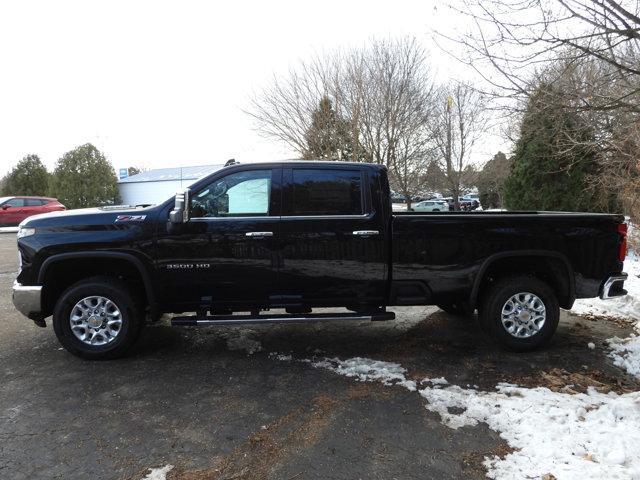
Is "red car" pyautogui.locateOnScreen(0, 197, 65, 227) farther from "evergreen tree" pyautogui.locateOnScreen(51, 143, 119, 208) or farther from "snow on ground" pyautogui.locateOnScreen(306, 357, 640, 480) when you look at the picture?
"snow on ground" pyautogui.locateOnScreen(306, 357, 640, 480)

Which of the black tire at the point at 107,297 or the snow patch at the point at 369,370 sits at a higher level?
the black tire at the point at 107,297

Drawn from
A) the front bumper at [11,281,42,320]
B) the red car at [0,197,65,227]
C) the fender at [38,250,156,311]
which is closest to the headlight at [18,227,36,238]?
the fender at [38,250,156,311]

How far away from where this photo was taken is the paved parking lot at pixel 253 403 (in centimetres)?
302

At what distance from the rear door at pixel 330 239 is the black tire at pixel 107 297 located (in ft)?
5.02

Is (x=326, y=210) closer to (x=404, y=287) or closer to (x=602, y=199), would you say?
(x=404, y=287)

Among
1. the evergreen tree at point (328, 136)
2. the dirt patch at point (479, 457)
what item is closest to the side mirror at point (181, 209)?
the dirt patch at point (479, 457)

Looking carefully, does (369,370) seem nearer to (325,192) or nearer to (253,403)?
(253,403)

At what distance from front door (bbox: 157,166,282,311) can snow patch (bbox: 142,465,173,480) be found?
194cm

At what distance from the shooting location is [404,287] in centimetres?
487

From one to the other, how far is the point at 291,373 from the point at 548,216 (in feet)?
10.1

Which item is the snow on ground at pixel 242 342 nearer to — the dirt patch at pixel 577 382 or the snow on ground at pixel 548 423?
the snow on ground at pixel 548 423

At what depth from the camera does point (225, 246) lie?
462 centimetres

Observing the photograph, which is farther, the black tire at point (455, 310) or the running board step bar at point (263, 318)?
the black tire at point (455, 310)

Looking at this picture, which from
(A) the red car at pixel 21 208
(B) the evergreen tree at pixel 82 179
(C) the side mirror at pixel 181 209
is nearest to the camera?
(C) the side mirror at pixel 181 209
